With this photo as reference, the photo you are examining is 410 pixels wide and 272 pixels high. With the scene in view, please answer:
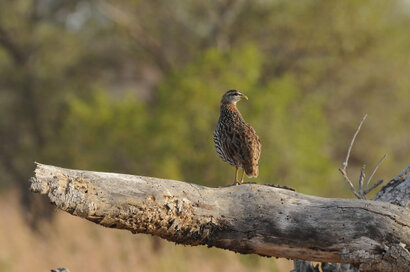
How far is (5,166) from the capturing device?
21.5 metres

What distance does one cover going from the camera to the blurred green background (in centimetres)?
1502

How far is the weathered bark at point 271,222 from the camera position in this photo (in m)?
3.76

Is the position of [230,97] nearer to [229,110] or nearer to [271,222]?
[229,110]

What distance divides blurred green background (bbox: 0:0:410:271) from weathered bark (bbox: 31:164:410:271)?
8.13m

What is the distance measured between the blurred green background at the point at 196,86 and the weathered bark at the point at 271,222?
26.7 feet

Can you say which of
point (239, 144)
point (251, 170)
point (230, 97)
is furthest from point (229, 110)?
point (251, 170)

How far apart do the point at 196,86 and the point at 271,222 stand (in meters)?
10.6

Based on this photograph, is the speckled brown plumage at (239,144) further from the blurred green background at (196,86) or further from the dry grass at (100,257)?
the blurred green background at (196,86)

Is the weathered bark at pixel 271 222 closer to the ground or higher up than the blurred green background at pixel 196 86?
closer to the ground

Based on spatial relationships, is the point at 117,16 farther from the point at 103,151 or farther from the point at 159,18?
the point at 103,151

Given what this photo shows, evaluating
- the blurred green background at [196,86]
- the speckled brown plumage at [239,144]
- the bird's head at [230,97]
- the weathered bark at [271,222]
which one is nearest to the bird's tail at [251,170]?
the speckled brown plumage at [239,144]

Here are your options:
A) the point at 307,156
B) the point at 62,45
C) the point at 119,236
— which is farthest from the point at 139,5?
the point at 119,236

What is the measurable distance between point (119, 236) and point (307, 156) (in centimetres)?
577

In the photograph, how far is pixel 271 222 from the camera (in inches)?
158
